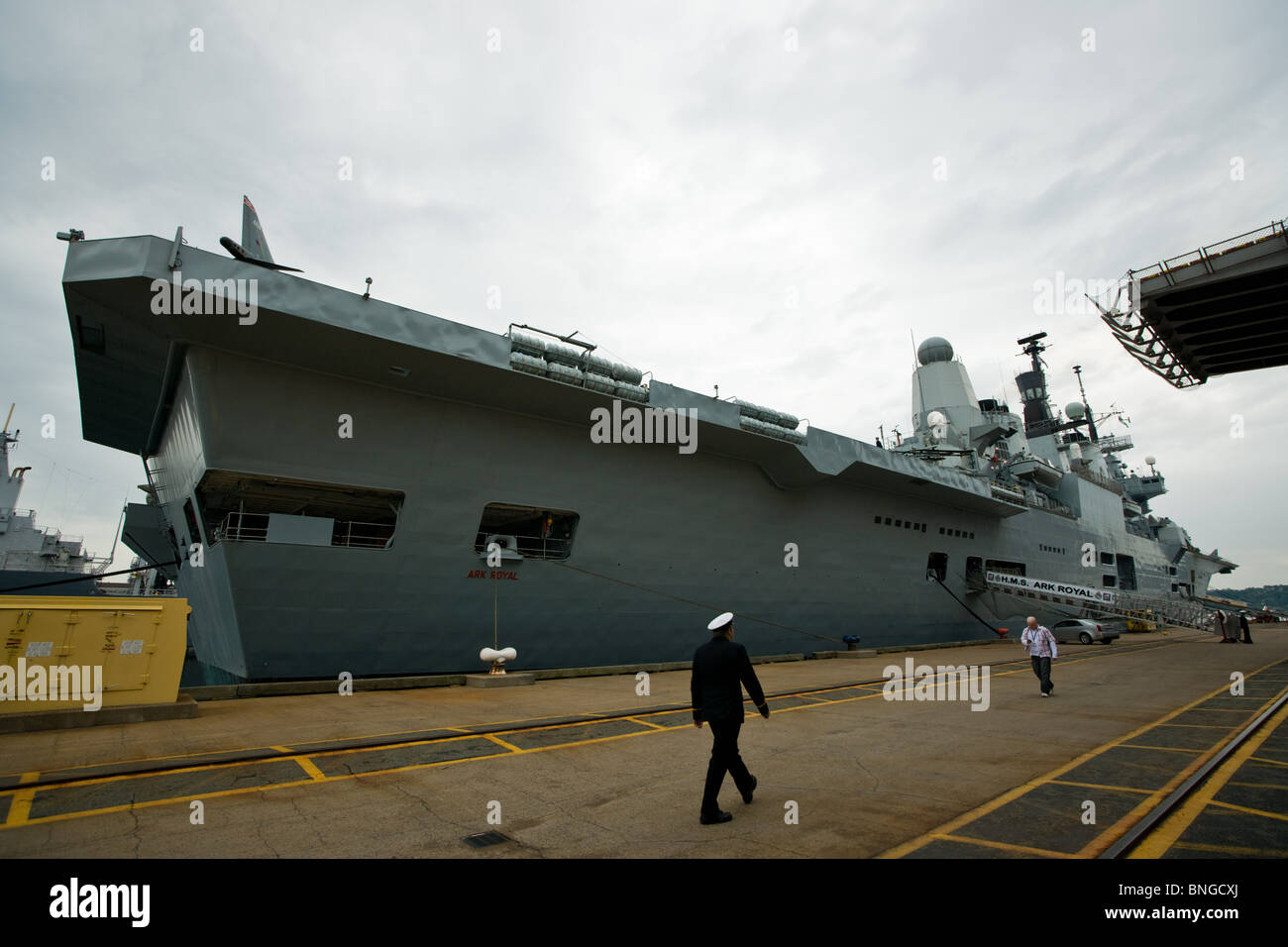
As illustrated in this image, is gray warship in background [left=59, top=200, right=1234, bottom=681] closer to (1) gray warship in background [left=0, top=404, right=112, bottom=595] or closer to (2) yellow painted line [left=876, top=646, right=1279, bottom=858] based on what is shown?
(2) yellow painted line [left=876, top=646, right=1279, bottom=858]

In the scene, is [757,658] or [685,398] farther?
[757,658]

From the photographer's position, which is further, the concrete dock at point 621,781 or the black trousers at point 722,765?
the black trousers at point 722,765

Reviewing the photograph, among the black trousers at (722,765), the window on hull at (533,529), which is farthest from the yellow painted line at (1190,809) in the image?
the window on hull at (533,529)

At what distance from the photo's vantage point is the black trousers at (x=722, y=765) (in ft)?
12.4

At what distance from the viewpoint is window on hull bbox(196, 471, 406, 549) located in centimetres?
958

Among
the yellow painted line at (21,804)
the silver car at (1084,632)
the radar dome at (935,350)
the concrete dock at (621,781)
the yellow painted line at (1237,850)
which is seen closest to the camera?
the yellow painted line at (1237,850)

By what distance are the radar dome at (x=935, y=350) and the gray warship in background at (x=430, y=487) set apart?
1256 cm

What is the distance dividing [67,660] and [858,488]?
16.8 metres

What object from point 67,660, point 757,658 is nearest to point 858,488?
point 757,658

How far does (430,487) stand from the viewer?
10.8 metres

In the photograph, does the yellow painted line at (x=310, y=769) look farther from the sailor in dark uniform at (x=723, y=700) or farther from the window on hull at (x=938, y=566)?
the window on hull at (x=938, y=566)

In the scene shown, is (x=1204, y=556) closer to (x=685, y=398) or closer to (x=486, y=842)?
(x=685, y=398)
